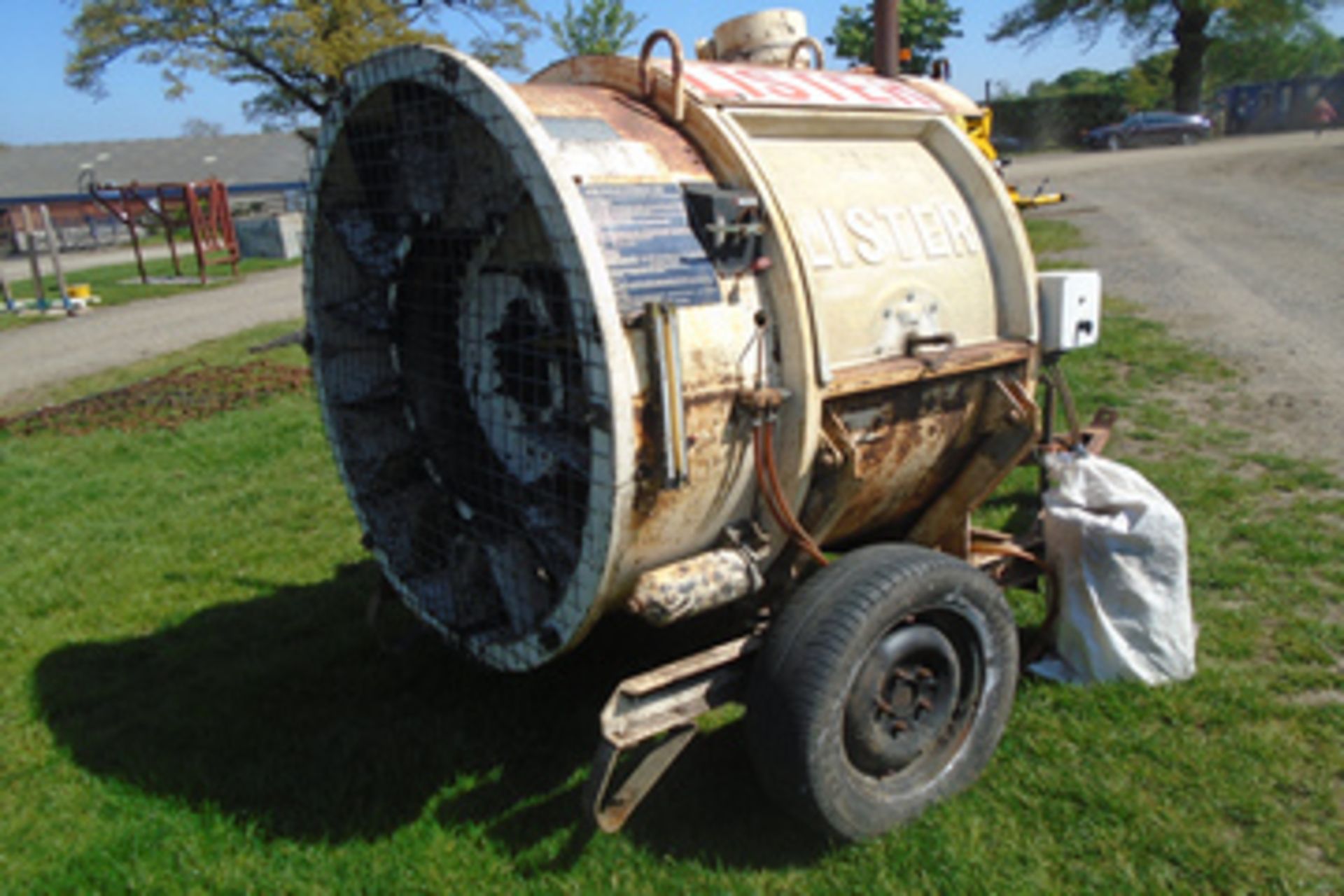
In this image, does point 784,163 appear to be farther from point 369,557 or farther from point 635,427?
point 369,557

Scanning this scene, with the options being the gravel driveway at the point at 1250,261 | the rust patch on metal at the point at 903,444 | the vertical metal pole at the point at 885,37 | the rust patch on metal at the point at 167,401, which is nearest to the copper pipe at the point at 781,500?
the rust patch on metal at the point at 903,444

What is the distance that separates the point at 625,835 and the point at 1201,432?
5.01m

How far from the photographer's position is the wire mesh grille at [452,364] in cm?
290

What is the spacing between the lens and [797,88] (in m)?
3.27

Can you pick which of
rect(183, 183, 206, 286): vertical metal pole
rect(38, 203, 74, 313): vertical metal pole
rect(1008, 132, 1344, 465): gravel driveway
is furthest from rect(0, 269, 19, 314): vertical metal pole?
rect(1008, 132, 1344, 465): gravel driveway

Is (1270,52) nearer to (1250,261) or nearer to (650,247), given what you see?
(1250,261)

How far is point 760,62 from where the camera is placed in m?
3.95

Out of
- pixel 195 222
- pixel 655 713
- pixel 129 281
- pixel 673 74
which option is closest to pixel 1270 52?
pixel 195 222

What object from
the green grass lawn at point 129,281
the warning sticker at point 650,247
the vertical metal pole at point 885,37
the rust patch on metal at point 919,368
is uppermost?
the vertical metal pole at point 885,37

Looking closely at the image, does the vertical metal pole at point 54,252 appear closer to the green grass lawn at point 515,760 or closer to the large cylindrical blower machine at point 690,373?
the green grass lawn at point 515,760

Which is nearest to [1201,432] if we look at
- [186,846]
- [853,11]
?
[186,846]

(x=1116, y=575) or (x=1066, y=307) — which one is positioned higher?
(x=1066, y=307)

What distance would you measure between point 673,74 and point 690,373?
3.06 feet

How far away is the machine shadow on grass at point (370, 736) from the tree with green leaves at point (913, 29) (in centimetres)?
4951
